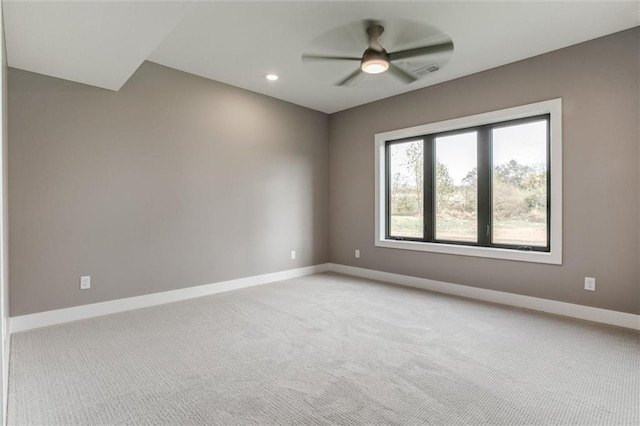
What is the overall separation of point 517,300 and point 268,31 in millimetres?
3733

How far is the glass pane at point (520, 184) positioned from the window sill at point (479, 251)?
18cm

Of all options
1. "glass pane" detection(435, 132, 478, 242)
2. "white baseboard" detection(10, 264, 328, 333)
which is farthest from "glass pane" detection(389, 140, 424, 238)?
"white baseboard" detection(10, 264, 328, 333)

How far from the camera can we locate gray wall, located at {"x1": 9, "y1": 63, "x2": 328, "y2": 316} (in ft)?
10.3

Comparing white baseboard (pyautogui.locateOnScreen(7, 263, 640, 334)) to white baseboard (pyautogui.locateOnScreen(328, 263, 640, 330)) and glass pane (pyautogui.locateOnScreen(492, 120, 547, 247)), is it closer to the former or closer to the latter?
white baseboard (pyautogui.locateOnScreen(328, 263, 640, 330))

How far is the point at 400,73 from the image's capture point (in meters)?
2.79

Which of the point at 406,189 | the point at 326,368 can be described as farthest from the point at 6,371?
the point at 406,189

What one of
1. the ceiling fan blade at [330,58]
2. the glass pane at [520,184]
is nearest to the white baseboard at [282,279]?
the glass pane at [520,184]

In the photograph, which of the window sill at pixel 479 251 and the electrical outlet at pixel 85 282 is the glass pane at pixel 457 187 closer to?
the window sill at pixel 479 251

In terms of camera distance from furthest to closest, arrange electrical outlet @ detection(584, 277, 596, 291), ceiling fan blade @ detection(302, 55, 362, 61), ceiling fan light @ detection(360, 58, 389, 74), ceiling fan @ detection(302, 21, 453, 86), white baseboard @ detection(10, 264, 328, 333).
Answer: electrical outlet @ detection(584, 277, 596, 291), white baseboard @ detection(10, 264, 328, 333), ceiling fan blade @ detection(302, 55, 362, 61), ceiling fan light @ detection(360, 58, 389, 74), ceiling fan @ detection(302, 21, 453, 86)

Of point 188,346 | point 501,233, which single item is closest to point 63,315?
point 188,346

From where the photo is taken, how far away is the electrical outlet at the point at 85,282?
11.0 ft

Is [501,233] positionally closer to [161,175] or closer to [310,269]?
[310,269]

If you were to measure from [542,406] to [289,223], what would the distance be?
3.82m

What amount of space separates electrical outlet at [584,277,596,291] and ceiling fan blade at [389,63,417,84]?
101 inches
